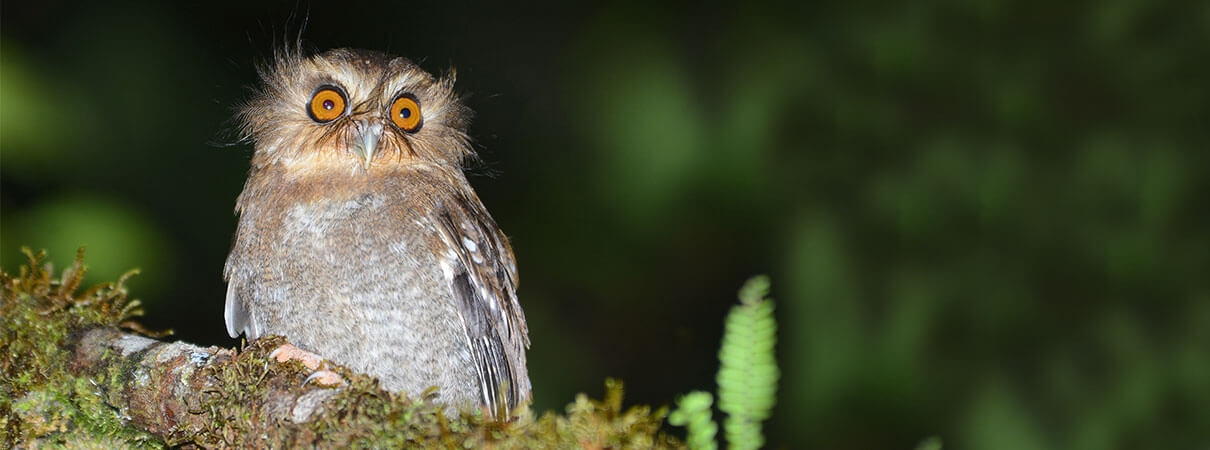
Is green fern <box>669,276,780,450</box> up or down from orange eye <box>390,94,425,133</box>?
down

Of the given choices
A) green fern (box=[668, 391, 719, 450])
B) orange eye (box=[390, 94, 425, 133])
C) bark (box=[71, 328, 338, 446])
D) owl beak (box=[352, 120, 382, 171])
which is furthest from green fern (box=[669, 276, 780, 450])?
orange eye (box=[390, 94, 425, 133])

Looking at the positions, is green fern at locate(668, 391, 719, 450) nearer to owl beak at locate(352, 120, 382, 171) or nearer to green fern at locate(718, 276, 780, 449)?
green fern at locate(718, 276, 780, 449)

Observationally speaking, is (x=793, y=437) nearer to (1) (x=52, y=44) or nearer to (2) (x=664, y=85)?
(2) (x=664, y=85)

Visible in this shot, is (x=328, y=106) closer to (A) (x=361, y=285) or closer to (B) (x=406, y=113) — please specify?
(B) (x=406, y=113)

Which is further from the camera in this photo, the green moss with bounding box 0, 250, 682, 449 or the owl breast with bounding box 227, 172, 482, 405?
the owl breast with bounding box 227, 172, 482, 405

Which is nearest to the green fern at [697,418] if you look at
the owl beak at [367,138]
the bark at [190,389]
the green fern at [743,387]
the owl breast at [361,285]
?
the green fern at [743,387]

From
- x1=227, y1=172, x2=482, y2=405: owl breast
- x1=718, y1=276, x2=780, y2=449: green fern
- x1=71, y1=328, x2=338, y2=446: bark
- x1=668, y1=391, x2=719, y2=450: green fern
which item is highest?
x1=227, y1=172, x2=482, y2=405: owl breast

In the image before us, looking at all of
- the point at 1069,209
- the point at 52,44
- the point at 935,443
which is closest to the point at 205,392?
the point at 935,443
